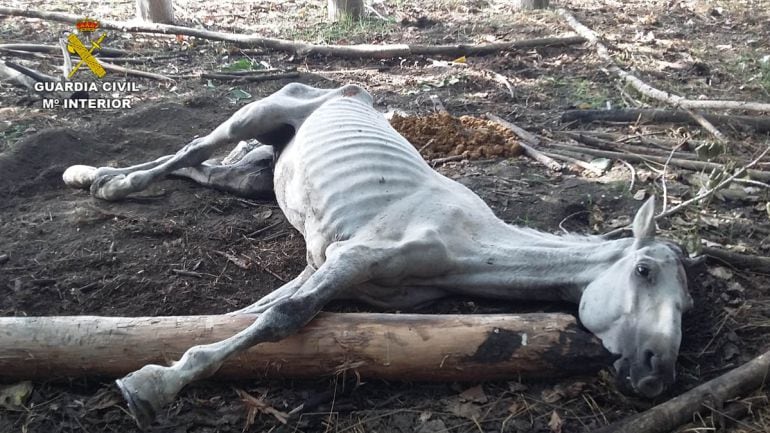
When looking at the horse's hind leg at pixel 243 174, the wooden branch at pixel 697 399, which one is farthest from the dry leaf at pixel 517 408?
the horse's hind leg at pixel 243 174

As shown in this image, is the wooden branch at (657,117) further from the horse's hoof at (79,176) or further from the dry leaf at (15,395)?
the dry leaf at (15,395)

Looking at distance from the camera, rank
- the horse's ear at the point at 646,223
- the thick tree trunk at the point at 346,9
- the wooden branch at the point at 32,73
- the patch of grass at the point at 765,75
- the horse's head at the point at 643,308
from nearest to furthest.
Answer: the horse's head at the point at 643,308
the horse's ear at the point at 646,223
the patch of grass at the point at 765,75
the wooden branch at the point at 32,73
the thick tree trunk at the point at 346,9

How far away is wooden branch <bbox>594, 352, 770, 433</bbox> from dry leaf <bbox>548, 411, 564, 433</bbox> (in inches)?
6.6

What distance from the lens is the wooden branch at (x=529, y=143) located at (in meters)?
4.87

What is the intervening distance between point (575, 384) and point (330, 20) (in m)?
7.52

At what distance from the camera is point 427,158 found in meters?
4.98

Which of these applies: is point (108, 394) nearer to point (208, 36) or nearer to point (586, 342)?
point (586, 342)

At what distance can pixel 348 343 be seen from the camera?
2.68 m

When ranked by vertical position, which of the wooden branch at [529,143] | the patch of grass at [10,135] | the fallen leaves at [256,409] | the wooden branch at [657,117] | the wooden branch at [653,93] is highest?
the wooden branch at [653,93]

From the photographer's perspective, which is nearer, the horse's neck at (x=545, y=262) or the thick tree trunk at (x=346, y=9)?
the horse's neck at (x=545, y=262)

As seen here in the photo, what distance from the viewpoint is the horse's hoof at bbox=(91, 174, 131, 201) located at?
14.2 ft

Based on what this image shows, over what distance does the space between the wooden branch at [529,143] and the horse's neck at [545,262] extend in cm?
172

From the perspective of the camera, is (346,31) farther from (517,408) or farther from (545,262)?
(517,408)

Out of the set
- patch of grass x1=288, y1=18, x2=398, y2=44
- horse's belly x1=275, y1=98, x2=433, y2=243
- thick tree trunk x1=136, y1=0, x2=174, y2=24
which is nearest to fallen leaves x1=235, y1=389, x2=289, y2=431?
horse's belly x1=275, y1=98, x2=433, y2=243
